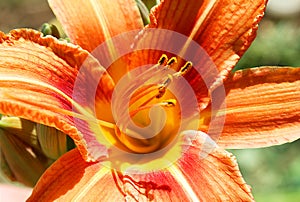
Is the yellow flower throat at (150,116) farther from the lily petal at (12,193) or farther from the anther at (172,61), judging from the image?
the lily petal at (12,193)

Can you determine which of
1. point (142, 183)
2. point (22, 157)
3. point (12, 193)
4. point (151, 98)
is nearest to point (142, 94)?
point (151, 98)

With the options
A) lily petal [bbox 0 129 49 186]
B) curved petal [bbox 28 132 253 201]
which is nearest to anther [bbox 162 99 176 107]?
curved petal [bbox 28 132 253 201]

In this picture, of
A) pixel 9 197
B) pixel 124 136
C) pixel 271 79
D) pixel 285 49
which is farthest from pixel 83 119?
pixel 285 49

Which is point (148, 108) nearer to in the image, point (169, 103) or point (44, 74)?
point (169, 103)

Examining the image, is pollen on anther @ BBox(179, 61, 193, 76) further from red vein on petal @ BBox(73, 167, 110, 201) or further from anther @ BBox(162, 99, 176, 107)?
red vein on petal @ BBox(73, 167, 110, 201)

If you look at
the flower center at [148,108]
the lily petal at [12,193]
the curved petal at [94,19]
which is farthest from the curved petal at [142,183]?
the lily petal at [12,193]
